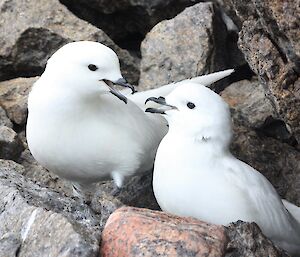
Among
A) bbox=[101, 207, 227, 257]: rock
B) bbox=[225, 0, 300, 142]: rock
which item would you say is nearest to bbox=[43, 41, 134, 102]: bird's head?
bbox=[225, 0, 300, 142]: rock

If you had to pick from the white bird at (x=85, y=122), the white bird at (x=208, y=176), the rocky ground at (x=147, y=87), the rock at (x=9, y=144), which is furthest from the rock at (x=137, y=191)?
the white bird at (x=208, y=176)

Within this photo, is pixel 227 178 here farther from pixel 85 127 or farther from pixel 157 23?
A: pixel 157 23

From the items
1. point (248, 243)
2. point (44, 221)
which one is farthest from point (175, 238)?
point (44, 221)

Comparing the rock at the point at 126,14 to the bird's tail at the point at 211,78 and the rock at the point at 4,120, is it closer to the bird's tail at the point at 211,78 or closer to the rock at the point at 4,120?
the rock at the point at 4,120

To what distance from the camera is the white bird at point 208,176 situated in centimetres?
593

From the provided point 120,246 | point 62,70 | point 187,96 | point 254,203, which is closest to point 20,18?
point 62,70

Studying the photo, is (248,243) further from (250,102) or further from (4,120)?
(4,120)

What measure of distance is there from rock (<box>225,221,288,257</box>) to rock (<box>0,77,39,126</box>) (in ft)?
10.2

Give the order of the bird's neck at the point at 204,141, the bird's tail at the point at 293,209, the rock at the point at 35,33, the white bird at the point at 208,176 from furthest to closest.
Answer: the rock at the point at 35,33, the bird's tail at the point at 293,209, the bird's neck at the point at 204,141, the white bird at the point at 208,176

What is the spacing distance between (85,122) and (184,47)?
5.82 feet

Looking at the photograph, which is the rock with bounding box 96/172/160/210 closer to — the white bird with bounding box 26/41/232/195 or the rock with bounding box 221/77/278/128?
the white bird with bounding box 26/41/232/195

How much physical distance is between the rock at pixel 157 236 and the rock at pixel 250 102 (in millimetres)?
2370

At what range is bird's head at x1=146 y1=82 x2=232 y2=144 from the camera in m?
6.16

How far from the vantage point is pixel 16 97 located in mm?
7992
